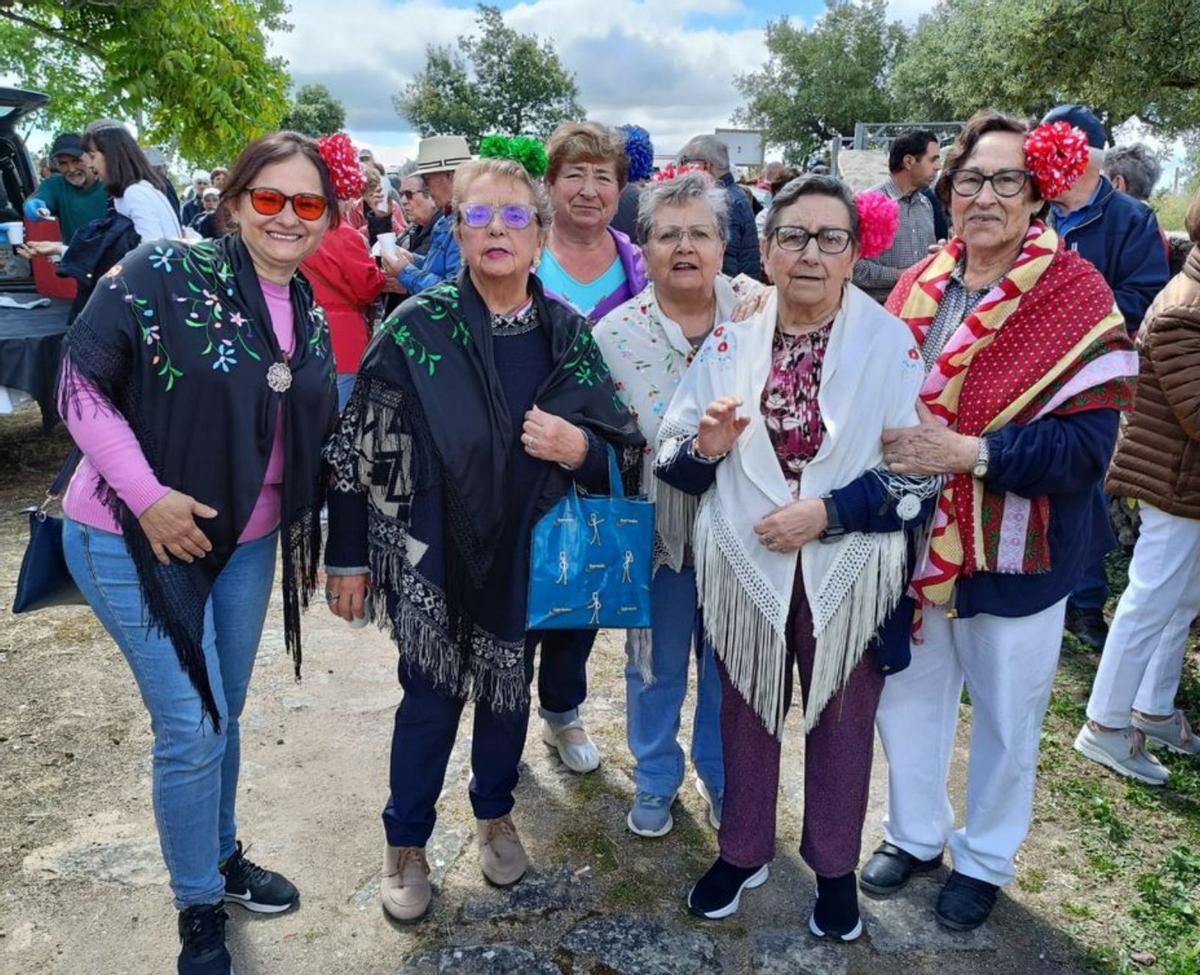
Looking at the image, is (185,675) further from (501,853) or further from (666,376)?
(666,376)

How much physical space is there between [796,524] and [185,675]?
143 centimetres

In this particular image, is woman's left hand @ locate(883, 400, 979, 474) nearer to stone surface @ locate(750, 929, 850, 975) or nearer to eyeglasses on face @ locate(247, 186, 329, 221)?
stone surface @ locate(750, 929, 850, 975)

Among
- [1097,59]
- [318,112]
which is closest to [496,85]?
[318,112]

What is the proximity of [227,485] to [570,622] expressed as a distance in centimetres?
89

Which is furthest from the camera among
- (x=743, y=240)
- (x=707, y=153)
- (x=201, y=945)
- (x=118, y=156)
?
(x=707, y=153)

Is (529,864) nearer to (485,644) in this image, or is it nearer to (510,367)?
(485,644)

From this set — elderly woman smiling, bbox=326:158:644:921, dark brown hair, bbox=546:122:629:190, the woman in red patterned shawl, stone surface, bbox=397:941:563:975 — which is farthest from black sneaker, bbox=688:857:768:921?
dark brown hair, bbox=546:122:629:190

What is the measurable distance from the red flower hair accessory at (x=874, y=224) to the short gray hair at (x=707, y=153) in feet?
11.5

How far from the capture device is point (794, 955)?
2.44 m

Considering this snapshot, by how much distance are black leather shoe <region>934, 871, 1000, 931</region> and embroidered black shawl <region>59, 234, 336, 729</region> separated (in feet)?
6.49

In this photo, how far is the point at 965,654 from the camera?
2.54 meters

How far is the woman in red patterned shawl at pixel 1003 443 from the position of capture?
225 centimetres

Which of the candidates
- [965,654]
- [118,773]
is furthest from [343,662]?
[965,654]

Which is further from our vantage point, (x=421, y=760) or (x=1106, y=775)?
(x=1106, y=775)
